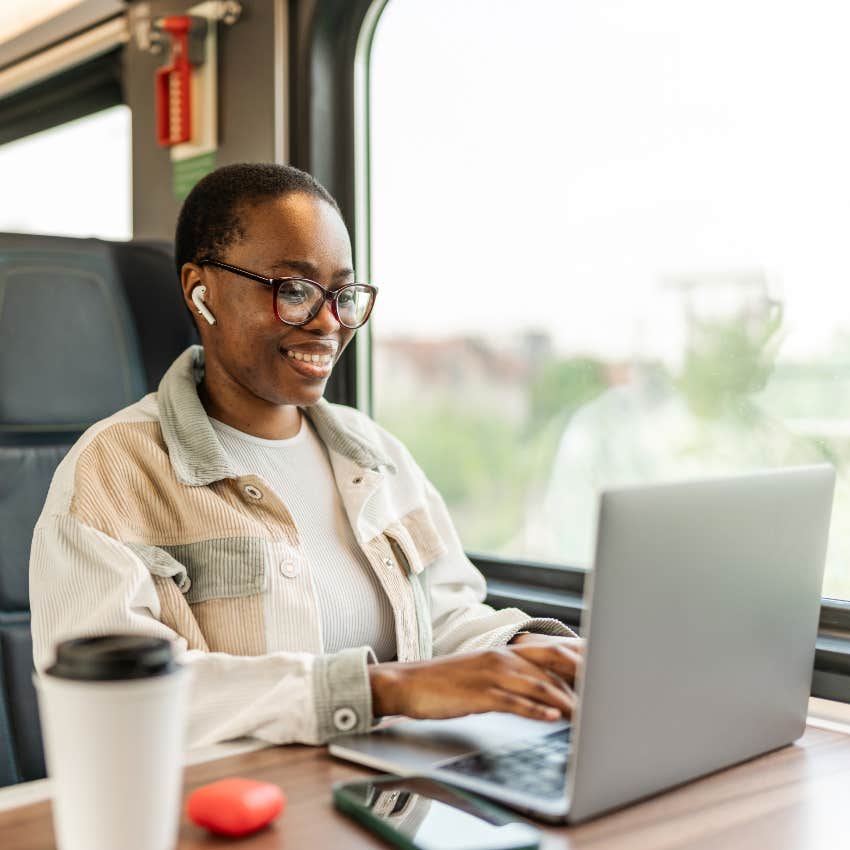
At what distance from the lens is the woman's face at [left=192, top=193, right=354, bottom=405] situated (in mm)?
1317

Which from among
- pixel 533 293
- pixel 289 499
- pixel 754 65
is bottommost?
pixel 289 499

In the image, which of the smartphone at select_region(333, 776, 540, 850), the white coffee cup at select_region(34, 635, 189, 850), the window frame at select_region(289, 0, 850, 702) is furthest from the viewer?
the window frame at select_region(289, 0, 850, 702)

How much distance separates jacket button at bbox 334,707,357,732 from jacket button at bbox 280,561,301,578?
0.29m

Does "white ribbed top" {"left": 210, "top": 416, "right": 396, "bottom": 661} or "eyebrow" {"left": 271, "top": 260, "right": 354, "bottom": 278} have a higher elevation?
"eyebrow" {"left": 271, "top": 260, "right": 354, "bottom": 278}

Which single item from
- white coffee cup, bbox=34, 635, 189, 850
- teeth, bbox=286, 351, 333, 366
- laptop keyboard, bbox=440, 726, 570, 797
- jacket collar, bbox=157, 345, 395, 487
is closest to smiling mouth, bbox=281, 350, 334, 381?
teeth, bbox=286, 351, 333, 366

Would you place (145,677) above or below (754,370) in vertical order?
below

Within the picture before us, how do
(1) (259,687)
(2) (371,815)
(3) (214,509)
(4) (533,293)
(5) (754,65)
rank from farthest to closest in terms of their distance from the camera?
(4) (533,293) → (5) (754,65) → (3) (214,509) → (1) (259,687) → (2) (371,815)

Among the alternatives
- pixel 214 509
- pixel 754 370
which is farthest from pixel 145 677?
pixel 754 370

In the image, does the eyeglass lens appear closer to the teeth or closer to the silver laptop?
the teeth

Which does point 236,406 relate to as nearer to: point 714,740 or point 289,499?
point 289,499

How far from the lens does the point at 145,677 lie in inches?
22.8

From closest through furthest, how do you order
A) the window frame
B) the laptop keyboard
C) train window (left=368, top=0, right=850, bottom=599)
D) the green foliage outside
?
1. the laptop keyboard
2. train window (left=368, top=0, right=850, bottom=599)
3. the green foliage outside
4. the window frame

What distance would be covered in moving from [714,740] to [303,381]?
27.8 inches

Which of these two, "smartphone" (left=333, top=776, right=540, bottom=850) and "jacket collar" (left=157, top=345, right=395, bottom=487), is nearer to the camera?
"smartphone" (left=333, top=776, right=540, bottom=850)
